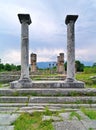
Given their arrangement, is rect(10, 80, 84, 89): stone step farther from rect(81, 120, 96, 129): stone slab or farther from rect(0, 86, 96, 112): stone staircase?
rect(81, 120, 96, 129): stone slab

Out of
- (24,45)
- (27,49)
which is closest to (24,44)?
(24,45)

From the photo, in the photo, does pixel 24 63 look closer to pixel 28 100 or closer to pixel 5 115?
pixel 28 100

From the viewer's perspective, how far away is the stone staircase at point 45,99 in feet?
26.6

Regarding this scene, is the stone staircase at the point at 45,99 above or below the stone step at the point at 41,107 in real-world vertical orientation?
above

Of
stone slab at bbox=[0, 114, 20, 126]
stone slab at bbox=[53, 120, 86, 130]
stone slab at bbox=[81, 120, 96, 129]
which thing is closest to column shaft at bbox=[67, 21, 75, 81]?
stone slab at bbox=[0, 114, 20, 126]

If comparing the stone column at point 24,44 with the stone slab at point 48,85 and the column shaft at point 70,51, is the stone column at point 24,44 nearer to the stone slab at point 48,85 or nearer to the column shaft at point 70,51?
the stone slab at point 48,85

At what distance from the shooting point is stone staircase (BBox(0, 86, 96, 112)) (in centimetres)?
810

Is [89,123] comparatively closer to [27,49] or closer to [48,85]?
[48,85]

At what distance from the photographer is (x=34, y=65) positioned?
33781 mm

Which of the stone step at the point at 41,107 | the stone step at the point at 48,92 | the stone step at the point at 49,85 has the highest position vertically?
the stone step at the point at 49,85

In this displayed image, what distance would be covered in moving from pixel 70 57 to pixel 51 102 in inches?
118

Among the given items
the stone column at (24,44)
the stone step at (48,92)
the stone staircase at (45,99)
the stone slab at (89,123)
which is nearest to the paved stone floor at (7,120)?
the stone staircase at (45,99)

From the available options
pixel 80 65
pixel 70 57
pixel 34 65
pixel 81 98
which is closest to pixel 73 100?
pixel 81 98

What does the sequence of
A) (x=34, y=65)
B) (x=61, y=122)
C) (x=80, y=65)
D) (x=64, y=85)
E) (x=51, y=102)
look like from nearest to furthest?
(x=61, y=122) → (x=51, y=102) → (x=64, y=85) → (x=34, y=65) → (x=80, y=65)
